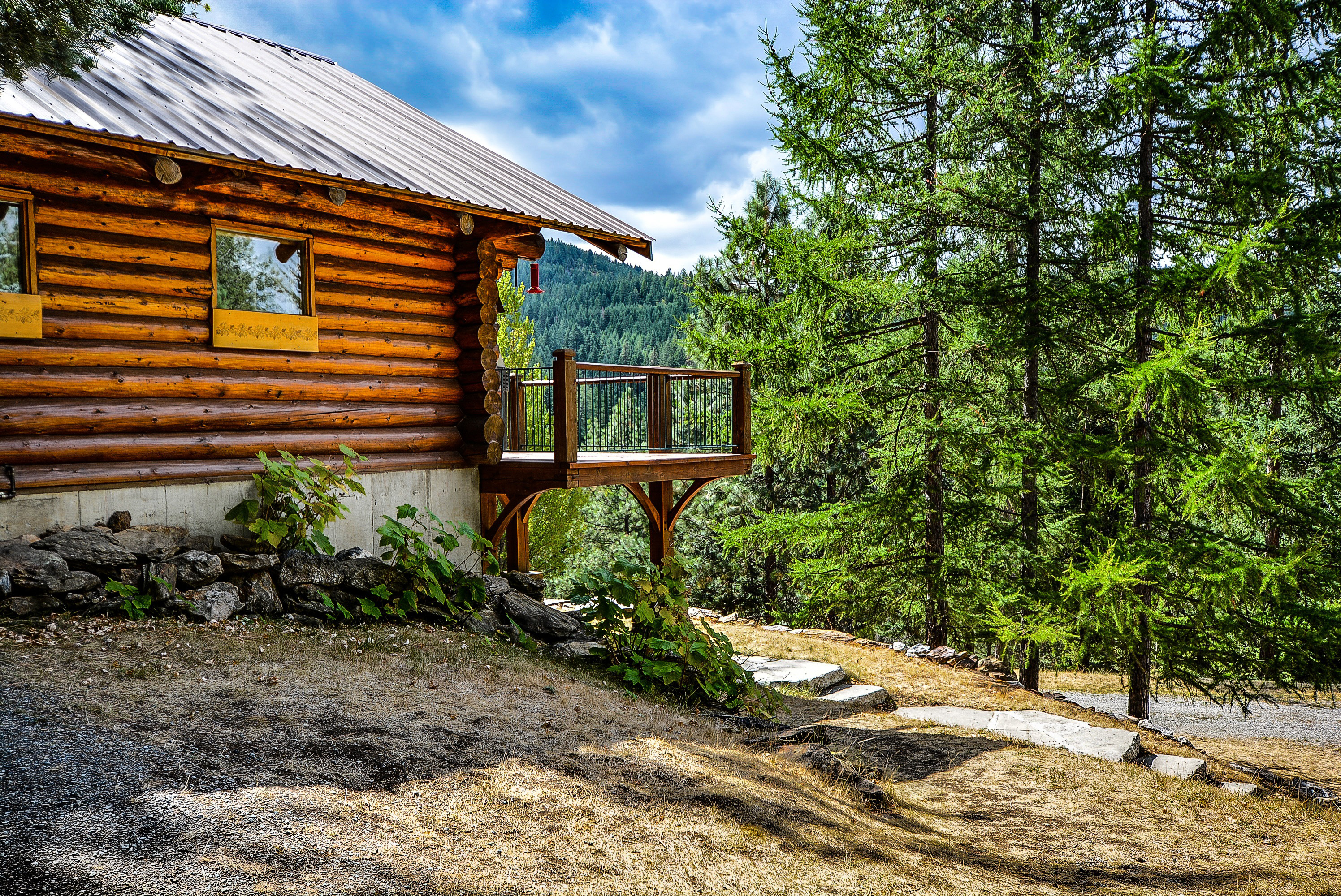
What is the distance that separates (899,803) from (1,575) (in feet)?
22.1

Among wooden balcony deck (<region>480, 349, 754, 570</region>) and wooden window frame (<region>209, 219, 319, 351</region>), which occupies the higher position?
wooden window frame (<region>209, 219, 319, 351</region>)

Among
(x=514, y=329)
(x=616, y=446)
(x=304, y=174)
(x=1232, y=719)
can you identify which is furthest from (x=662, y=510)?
(x=514, y=329)

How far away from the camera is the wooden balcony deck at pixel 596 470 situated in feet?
31.1

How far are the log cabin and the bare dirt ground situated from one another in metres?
1.87

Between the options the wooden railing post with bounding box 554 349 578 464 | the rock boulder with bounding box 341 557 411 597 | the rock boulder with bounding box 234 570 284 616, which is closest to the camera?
the rock boulder with bounding box 234 570 284 616

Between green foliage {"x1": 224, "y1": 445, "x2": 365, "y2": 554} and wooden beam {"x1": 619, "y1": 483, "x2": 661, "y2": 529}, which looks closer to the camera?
green foliage {"x1": 224, "y1": 445, "x2": 365, "y2": 554}

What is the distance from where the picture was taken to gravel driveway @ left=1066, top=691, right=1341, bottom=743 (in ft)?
47.4

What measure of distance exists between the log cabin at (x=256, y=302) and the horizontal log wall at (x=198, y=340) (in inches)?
0.8

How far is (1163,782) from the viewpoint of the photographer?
25.3 feet

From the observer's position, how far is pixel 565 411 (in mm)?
9406

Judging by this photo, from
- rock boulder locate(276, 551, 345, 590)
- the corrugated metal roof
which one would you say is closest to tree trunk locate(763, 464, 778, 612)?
the corrugated metal roof

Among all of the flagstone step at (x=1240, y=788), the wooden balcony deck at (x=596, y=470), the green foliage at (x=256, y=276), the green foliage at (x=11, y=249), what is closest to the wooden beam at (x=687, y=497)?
the wooden balcony deck at (x=596, y=470)

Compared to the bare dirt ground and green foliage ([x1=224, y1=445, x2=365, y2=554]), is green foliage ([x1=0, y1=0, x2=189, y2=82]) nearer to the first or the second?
the bare dirt ground

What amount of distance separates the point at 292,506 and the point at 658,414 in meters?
4.83
